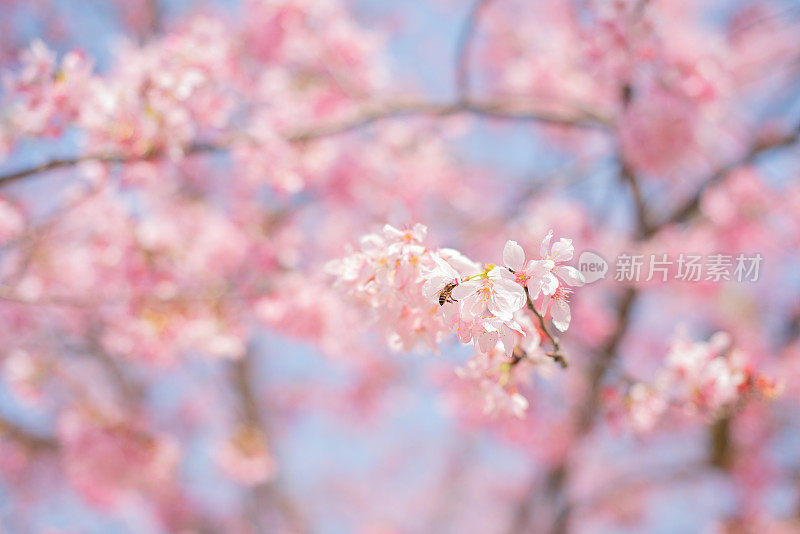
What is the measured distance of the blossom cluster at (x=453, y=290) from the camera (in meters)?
0.97

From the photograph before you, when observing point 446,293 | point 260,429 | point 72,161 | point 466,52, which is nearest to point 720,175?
point 466,52

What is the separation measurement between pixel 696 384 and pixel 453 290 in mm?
1035

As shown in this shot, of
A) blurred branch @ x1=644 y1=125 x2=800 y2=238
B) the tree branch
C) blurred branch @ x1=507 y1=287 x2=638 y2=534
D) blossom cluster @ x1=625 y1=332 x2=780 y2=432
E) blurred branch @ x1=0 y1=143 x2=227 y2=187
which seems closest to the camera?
blossom cluster @ x1=625 y1=332 x2=780 y2=432

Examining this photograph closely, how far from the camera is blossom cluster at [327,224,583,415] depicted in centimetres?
Result: 97

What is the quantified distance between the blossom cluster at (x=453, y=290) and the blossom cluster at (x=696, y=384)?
60 centimetres

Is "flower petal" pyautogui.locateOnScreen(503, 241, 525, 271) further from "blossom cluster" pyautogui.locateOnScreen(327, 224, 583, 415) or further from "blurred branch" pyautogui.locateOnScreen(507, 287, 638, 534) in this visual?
"blurred branch" pyautogui.locateOnScreen(507, 287, 638, 534)

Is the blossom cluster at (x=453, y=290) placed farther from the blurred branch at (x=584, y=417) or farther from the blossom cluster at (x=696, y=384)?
the blurred branch at (x=584, y=417)

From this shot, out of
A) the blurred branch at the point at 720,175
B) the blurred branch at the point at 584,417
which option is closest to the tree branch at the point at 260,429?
the blurred branch at the point at 584,417

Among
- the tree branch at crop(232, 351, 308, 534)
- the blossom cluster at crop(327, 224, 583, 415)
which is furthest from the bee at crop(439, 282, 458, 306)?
the tree branch at crop(232, 351, 308, 534)

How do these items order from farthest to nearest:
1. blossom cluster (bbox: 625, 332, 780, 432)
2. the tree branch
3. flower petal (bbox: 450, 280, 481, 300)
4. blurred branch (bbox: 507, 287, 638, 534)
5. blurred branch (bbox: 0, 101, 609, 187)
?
the tree branch
blurred branch (bbox: 507, 287, 638, 534)
blurred branch (bbox: 0, 101, 609, 187)
blossom cluster (bbox: 625, 332, 780, 432)
flower petal (bbox: 450, 280, 481, 300)

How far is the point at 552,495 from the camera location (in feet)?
14.1

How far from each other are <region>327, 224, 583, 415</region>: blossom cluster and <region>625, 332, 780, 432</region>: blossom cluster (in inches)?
23.8

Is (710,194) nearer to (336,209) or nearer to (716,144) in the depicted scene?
(716,144)

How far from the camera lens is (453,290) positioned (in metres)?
0.98
